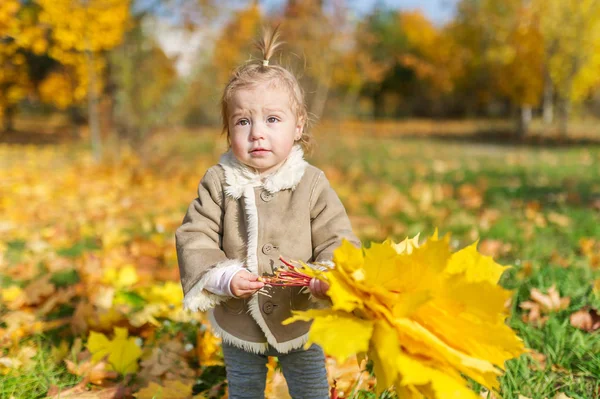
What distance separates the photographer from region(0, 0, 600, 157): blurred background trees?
25.6 feet

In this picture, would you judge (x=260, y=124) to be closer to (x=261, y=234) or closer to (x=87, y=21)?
(x=261, y=234)

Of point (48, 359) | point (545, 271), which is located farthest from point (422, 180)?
point (48, 359)

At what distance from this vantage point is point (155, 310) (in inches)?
107

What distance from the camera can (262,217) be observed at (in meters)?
1.61

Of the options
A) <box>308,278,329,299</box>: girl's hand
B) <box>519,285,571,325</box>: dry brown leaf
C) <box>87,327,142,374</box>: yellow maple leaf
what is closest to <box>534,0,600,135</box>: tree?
<box>519,285,571,325</box>: dry brown leaf

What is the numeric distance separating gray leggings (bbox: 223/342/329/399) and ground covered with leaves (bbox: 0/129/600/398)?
0.68 ft

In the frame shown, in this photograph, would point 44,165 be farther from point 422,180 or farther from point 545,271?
point 545,271

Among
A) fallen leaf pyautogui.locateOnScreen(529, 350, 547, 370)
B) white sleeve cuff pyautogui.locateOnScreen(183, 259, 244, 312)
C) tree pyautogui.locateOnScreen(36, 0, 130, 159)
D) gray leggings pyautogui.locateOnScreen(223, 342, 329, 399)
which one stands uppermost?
tree pyautogui.locateOnScreen(36, 0, 130, 159)

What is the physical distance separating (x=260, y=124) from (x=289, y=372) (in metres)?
0.85

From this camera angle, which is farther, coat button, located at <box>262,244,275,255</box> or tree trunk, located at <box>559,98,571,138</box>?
tree trunk, located at <box>559,98,571,138</box>

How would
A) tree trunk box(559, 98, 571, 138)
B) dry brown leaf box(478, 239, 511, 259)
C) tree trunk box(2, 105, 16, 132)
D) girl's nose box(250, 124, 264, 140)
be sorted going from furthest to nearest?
tree trunk box(2, 105, 16, 132) → tree trunk box(559, 98, 571, 138) → dry brown leaf box(478, 239, 511, 259) → girl's nose box(250, 124, 264, 140)

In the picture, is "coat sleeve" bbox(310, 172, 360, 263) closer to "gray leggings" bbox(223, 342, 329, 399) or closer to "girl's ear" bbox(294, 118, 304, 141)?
"girl's ear" bbox(294, 118, 304, 141)

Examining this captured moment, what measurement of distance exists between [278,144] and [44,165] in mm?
9431

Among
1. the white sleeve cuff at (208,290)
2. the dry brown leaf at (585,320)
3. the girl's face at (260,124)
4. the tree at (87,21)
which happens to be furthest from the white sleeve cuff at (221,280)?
the tree at (87,21)
